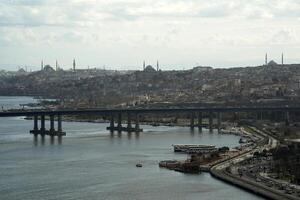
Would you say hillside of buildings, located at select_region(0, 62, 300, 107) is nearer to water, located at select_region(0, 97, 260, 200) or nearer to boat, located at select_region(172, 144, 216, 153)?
water, located at select_region(0, 97, 260, 200)

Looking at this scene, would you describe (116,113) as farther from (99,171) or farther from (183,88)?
(183,88)

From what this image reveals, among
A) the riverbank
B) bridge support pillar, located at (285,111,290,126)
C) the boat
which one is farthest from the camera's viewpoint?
bridge support pillar, located at (285,111,290,126)

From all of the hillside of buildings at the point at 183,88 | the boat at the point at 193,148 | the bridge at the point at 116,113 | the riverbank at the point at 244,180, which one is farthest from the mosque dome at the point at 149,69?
the riverbank at the point at 244,180

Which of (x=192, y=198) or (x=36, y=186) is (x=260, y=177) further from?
(x=36, y=186)

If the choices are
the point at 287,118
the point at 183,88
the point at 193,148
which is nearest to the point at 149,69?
the point at 183,88

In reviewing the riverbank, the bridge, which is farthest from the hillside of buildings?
the riverbank

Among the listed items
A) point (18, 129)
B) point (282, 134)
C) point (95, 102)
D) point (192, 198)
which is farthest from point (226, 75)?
point (192, 198)
